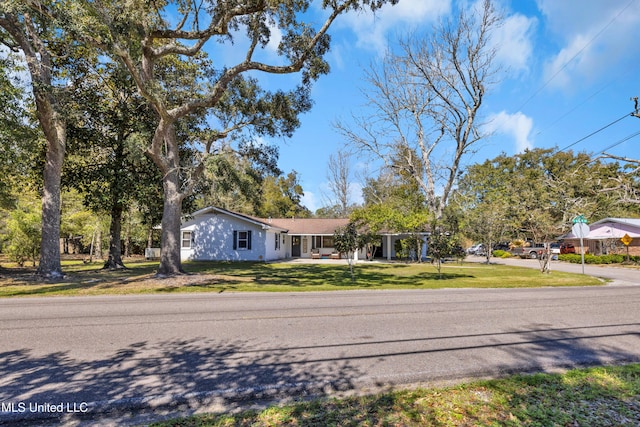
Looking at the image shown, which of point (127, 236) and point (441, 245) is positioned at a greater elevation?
point (127, 236)

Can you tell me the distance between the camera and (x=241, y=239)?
28562mm

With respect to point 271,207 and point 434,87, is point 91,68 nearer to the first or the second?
point 434,87

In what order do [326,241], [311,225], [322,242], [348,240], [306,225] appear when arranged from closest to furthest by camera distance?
1. [348,240]
2. [326,241]
3. [322,242]
4. [311,225]
5. [306,225]

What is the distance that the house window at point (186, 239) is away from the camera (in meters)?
29.0

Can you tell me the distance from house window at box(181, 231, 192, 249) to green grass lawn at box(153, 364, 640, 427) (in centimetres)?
2740

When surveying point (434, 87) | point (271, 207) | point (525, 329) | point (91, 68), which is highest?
point (434, 87)

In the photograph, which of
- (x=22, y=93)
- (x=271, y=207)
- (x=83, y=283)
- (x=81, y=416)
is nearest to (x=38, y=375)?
(x=81, y=416)

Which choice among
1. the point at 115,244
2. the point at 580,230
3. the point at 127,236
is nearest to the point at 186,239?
the point at 127,236

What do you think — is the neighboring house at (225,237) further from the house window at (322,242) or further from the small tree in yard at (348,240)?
the small tree in yard at (348,240)

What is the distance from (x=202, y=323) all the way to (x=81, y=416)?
12.5ft

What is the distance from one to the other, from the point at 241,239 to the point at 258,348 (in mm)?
23699

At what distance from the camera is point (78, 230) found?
95.2 ft

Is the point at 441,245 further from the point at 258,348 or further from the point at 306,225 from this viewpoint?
the point at 306,225

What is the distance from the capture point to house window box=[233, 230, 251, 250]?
93.4 feet
